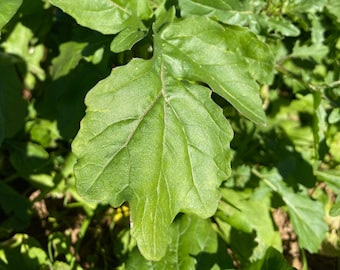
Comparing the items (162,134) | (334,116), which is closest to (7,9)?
(162,134)

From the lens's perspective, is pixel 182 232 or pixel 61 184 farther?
pixel 61 184

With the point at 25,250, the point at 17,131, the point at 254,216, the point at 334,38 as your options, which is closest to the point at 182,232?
the point at 254,216

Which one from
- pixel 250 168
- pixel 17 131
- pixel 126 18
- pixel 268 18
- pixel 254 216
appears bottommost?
pixel 254 216

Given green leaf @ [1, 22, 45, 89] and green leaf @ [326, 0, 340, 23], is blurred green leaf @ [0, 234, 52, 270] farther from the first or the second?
green leaf @ [326, 0, 340, 23]

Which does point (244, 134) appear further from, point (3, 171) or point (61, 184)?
point (3, 171)

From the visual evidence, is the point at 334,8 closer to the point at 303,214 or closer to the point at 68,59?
the point at 303,214

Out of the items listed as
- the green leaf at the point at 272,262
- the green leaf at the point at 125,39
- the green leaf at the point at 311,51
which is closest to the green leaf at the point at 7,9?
the green leaf at the point at 125,39

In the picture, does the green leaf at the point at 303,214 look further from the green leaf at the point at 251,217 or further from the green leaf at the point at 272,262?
the green leaf at the point at 272,262
